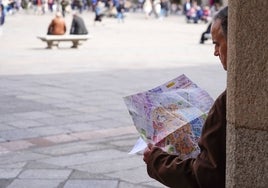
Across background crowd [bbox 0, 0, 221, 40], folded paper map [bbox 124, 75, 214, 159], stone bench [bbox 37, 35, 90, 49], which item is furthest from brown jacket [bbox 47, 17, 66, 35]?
folded paper map [bbox 124, 75, 214, 159]

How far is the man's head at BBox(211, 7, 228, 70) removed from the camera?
2613 mm

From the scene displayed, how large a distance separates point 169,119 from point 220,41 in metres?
0.43

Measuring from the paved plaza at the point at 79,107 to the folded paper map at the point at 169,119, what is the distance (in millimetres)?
2885

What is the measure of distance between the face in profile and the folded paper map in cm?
33

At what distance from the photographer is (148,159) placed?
280cm

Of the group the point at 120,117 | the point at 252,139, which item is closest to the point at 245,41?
the point at 252,139

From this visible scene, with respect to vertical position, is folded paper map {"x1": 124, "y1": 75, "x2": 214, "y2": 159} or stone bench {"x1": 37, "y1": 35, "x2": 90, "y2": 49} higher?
folded paper map {"x1": 124, "y1": 75, "x2": 214, "y2": 159}

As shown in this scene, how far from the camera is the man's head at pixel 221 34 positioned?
2613mm

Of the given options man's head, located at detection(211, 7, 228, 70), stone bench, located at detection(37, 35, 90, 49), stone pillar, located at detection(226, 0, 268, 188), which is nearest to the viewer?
stone pillar, located at detection(226, 0, 268, 188)

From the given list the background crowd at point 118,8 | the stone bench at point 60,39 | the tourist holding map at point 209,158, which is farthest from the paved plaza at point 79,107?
the background crowd at point 118,8

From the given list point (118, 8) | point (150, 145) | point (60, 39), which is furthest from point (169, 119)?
point (118, 8)

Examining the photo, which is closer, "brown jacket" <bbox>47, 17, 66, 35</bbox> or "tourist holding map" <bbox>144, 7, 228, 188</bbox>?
"tourist holding map" <bbox>144, 7, 228, 188</bbox>

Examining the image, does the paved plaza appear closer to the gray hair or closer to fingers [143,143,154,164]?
fingers [143,143,154,164]

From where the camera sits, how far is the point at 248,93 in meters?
2.30
